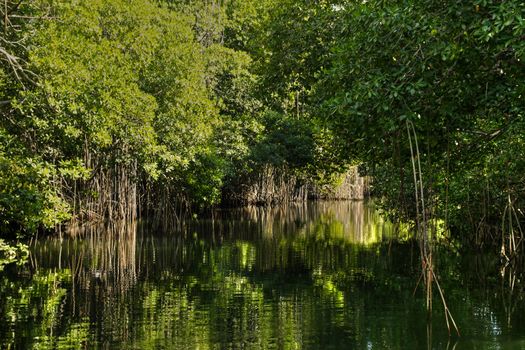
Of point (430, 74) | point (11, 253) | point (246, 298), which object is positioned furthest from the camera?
point (11, 253)

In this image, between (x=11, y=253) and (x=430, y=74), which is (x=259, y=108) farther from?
(x=430, y=74)

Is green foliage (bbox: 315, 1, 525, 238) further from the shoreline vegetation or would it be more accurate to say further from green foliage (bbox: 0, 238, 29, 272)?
green foliage (bbox: 0, 238, 29, 272)

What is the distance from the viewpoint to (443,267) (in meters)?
14.0

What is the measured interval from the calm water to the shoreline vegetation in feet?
3.20

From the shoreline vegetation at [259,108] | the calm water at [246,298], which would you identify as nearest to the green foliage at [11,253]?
the shoreline vegetation at [259,108]

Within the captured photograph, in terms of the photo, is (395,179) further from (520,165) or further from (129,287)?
(129,287)

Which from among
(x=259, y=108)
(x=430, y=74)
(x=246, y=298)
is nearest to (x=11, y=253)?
(x=246, y=298)

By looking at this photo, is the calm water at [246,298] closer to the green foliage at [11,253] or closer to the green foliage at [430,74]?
the green foliage at [11,253]

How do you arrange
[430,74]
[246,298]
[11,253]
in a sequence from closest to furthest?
1. [430,74]
2. [246,298]
3. [11,253]

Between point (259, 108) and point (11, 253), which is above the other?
point (259, 108)

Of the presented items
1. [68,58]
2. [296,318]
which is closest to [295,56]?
[68,58]

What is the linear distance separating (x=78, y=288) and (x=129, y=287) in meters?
0.85

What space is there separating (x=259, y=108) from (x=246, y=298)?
2375 cm

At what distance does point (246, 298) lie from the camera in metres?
10.8
